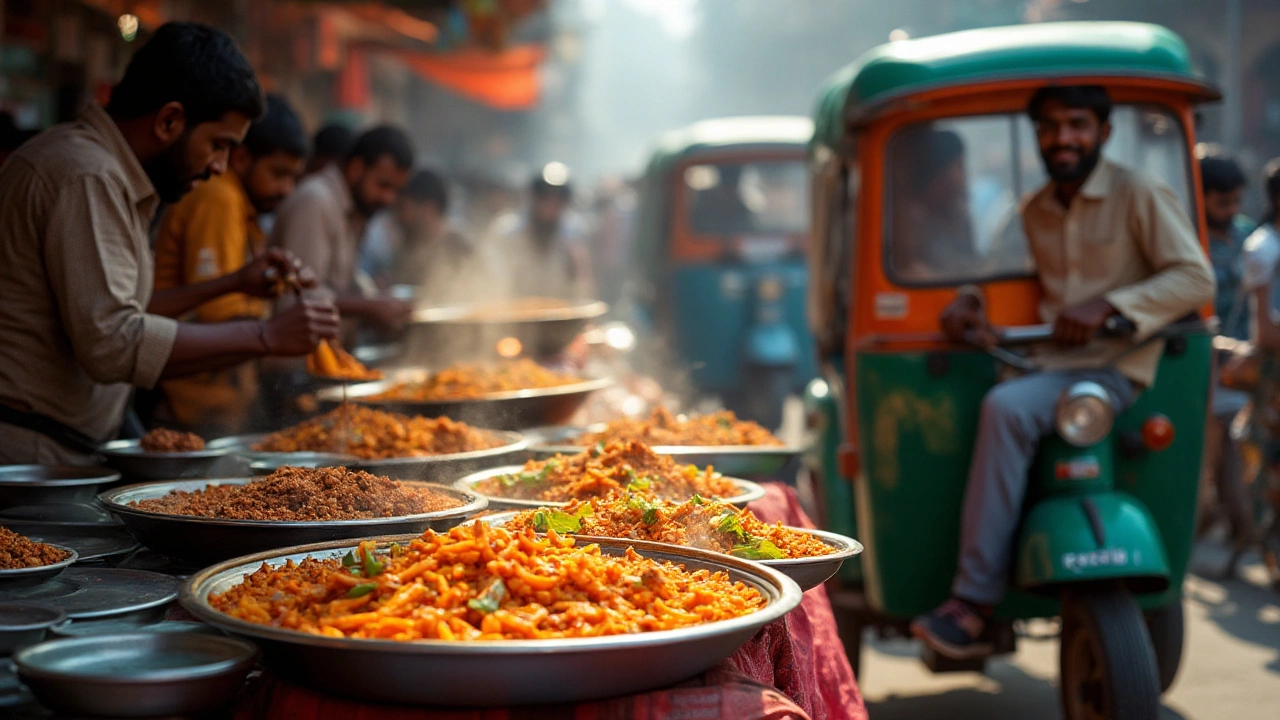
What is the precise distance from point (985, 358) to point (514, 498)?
2.31m

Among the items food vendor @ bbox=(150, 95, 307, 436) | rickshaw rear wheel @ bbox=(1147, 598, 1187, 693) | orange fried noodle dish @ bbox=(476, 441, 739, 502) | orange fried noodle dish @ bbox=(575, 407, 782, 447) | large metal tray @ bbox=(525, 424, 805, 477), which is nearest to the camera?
orange fried noodle dish @ bbox=(476, 441, 739, 502)

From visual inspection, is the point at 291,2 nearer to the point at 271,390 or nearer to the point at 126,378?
the point at 271,390

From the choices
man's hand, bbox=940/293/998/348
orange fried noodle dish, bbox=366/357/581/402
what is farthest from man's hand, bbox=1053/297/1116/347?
orange fried noodle dish, bbox=366/357/581/402

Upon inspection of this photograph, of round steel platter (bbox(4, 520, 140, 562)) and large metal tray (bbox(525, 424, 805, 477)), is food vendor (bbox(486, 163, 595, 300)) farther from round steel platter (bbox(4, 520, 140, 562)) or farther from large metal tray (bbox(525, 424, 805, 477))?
round steel platter (bbox(4, 520, 140, 562))

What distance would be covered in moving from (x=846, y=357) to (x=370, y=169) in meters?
2.26

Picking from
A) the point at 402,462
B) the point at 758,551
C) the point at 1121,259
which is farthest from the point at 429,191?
the point at 758,551

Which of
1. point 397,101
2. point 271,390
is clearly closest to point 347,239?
point 271,390

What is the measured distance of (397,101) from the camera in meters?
21.3

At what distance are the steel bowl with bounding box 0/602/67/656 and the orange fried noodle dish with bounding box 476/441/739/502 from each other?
1169mm

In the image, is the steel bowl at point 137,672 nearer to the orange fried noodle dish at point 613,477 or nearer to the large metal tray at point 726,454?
the orange fried noodle dish at point 613,477

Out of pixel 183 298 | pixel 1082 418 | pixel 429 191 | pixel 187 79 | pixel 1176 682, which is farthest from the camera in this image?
pixel 429 191

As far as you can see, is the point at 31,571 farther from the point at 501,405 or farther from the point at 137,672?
the point at 501,405

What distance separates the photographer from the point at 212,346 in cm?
298

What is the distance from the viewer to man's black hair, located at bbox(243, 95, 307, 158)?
176 inches
